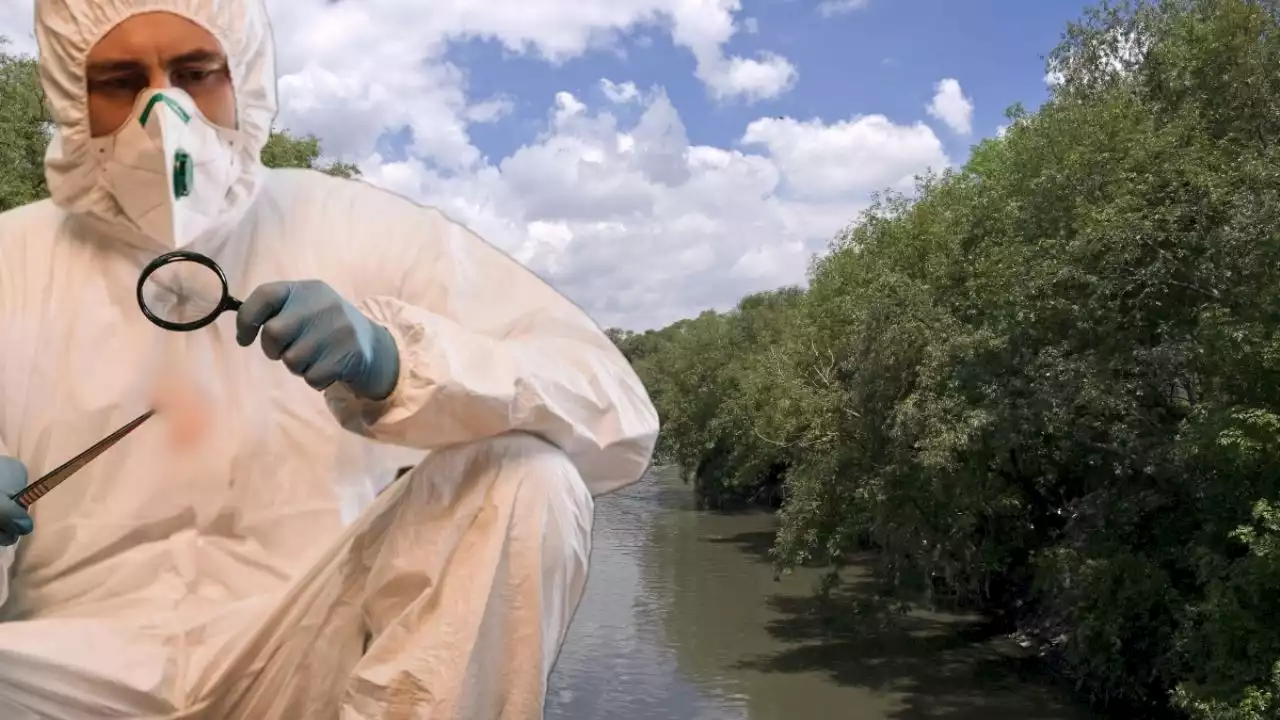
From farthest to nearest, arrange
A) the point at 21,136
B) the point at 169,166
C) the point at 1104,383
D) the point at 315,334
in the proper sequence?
the point at 21,136 < the point at 1104,383 < the point at 169,166 < the point at 315,334

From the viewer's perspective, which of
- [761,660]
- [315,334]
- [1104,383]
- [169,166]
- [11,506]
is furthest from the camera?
[761,660]

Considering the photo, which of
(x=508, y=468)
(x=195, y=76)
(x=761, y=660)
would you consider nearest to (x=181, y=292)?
(x=195, y=76)

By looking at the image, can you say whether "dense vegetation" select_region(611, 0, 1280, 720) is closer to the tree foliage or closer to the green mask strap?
the tree foliage

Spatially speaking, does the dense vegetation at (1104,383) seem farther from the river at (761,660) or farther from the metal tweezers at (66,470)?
the metal tweezers at (66,470)

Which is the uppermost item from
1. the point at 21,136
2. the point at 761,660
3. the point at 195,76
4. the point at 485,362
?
the point at 21,136

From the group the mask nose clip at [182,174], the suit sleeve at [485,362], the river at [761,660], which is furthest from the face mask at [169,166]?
the river at [761,660]

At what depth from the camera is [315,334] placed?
1.18 meters

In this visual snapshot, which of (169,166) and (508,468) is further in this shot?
(169,166)

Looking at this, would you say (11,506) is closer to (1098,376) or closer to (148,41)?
(148,41)

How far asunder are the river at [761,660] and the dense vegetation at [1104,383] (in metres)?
0.75

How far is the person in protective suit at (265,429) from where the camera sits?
4.10 ft

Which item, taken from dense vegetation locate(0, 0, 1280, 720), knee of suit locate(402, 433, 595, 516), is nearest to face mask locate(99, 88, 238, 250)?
knee of suit locate(402, 433, 595, 516)

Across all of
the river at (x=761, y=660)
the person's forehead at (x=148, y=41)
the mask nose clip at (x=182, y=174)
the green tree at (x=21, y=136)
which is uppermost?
the green tree at (x=21, y=136)

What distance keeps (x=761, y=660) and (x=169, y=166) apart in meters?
12.9
